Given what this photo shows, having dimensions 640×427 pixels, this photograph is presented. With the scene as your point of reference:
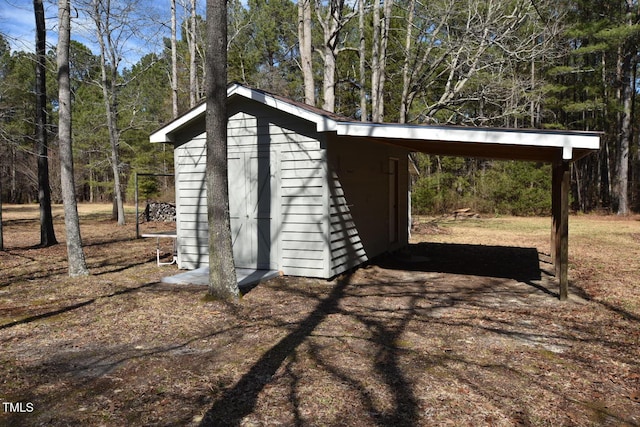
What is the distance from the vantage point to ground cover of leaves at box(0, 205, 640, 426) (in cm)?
305

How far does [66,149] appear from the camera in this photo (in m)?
7.18

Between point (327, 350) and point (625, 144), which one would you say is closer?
point (327, 350)

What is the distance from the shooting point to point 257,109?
7.39m

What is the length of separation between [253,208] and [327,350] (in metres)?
3.80

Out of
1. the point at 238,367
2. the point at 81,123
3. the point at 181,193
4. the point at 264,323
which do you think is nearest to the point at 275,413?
the point at 238,367

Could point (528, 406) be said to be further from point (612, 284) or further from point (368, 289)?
point (612, 284)

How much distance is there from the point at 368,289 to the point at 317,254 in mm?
935

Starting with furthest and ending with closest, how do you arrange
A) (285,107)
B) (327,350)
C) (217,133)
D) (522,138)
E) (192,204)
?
(192,204) < (285,107) < (217,133) < (522,138) < (327,350)

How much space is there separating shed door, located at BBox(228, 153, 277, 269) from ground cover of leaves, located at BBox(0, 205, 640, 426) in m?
0.71

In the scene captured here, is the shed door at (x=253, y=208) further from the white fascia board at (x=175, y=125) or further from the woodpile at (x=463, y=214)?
the woodpile at (x=463, y=214)

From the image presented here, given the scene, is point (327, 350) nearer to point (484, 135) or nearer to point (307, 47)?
point (484, 135)

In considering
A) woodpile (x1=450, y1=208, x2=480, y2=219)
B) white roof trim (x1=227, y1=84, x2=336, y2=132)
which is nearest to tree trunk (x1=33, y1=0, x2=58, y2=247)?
white roof trim (x1=227, y1=84, x2=336, y2=132)

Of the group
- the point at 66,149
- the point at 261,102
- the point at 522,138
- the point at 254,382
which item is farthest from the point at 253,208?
the point at 254,382

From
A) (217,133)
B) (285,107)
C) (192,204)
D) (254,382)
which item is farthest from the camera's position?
(192,204)
